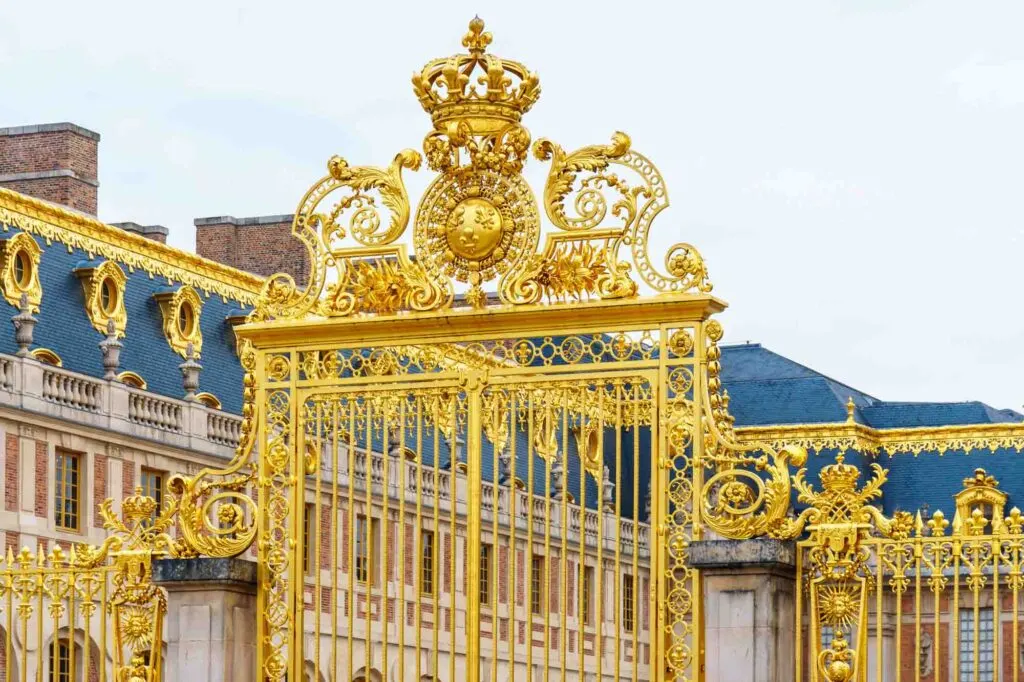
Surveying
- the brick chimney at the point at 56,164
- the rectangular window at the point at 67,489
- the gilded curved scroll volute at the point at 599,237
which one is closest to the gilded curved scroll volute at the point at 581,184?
the gilded curved scroll volute at the point at 599,237

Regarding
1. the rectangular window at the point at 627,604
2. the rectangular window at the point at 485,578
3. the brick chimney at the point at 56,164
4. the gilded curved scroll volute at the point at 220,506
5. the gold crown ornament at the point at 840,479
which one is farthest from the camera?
the brick chimney at the point at 56,164

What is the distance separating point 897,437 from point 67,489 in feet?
69.6

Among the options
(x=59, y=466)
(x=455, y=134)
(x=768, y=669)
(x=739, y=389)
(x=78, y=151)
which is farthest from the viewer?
(x=739, y=389)

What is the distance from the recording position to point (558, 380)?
1772 cm

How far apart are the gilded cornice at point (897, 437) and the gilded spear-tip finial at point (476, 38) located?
1289 inches

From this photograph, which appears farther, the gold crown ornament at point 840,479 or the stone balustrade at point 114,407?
the stone balustrade at point 114,407

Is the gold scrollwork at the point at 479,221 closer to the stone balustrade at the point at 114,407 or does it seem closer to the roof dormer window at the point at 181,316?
the stone balustrade at the point at 114,407

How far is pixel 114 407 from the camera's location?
133 ft

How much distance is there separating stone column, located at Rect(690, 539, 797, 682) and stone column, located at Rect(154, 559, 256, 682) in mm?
2923

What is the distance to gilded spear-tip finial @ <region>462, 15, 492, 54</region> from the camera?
17.9 metres

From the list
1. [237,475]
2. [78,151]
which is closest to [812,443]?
[78,151]

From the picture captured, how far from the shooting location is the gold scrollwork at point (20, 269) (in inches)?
1553

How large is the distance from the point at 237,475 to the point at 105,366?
2278cm

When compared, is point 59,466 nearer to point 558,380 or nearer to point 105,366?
point 105,366
